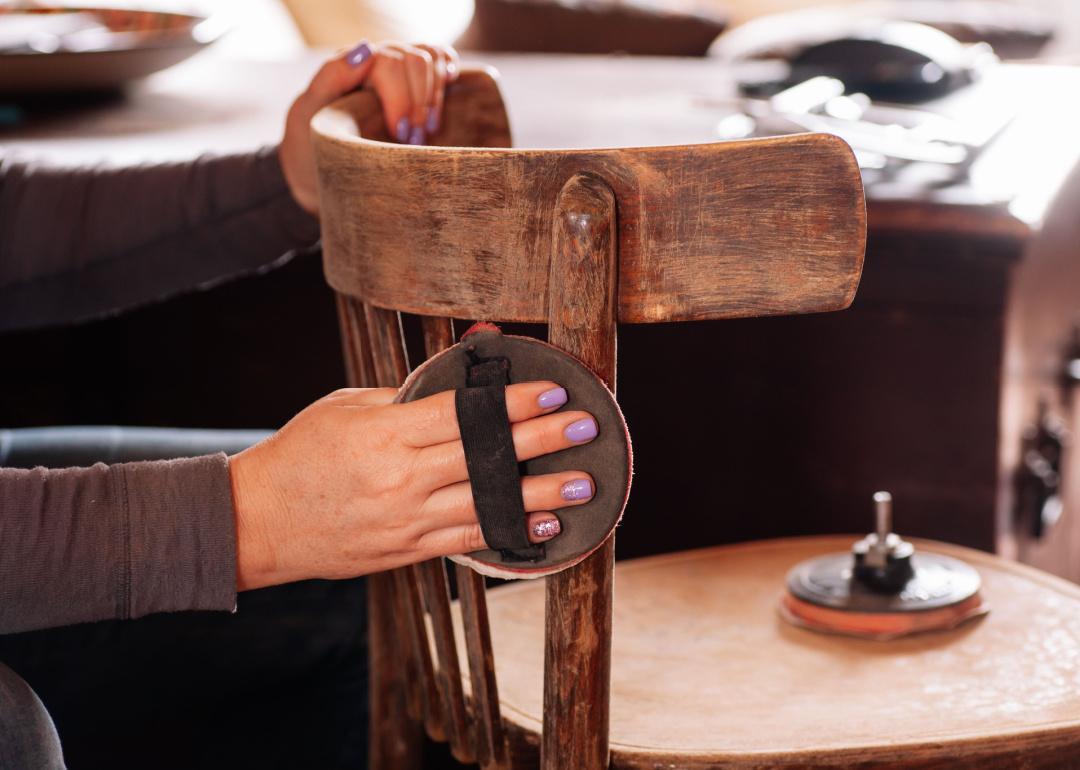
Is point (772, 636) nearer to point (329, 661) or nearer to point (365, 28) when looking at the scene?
point (329, 661)

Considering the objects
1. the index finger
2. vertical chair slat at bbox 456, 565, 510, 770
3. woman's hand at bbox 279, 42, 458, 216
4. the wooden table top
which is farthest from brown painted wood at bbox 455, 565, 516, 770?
the wooden table top

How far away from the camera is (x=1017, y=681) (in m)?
0.76

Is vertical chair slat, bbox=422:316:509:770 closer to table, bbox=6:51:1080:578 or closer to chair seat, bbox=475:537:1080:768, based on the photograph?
chair seat, bbox=475:537:1080:768

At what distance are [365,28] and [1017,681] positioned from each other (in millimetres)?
3490

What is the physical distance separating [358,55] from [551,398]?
0.48 metres

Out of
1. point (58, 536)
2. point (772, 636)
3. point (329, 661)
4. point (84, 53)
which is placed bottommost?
point (329, 661)

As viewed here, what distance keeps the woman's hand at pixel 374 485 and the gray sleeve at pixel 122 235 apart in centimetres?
46

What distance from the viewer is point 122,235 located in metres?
1.06

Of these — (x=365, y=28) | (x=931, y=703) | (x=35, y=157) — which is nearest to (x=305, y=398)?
(x=35, y=157)

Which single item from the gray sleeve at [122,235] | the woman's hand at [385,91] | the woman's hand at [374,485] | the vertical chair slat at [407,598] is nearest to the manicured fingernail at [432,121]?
the woman's hand at [385,91]

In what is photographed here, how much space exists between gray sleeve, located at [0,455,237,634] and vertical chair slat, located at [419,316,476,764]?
0.42ft

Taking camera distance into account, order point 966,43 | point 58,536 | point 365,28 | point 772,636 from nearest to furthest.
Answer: point 58,536, point 772,636, point 966,43, point 365,28

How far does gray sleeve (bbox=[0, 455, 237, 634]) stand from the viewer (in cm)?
59

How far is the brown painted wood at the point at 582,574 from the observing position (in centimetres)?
53
